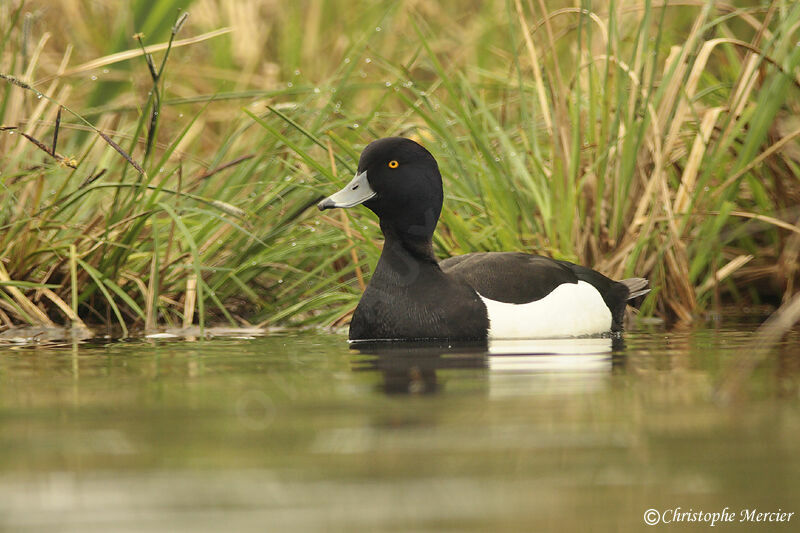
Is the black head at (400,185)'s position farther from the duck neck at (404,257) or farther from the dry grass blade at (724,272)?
the dry grass blade at (724,272)

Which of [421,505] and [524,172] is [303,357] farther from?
[421,505]

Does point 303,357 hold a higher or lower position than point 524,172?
lower

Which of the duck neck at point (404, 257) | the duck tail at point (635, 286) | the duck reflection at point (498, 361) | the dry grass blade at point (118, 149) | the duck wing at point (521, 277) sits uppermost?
the dry grass blade at point (118, 149)

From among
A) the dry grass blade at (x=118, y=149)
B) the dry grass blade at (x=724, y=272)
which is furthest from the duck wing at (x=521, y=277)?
the dry grass blade at (x=118, y=149)

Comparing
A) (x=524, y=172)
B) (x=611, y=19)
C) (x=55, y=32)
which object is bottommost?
(x=524, y=172)

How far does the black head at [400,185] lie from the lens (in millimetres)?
6121

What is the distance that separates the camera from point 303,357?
5.16 metres

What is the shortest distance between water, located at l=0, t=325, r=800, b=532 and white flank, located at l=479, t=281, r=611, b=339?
38.9 inches

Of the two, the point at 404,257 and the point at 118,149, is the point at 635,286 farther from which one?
the point at 118,149

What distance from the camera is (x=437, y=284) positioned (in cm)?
589

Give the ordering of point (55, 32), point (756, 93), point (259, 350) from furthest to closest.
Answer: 1. point (55, 32)
2. point (756, 93)
3. point (259, 350)

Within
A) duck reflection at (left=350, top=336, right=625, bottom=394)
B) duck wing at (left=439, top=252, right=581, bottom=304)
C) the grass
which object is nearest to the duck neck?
duck wing at (left=439, top=252, right=581, bottom=304)

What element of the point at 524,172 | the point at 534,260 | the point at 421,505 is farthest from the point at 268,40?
the point at 421,505

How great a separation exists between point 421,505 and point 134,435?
105 centimetres
